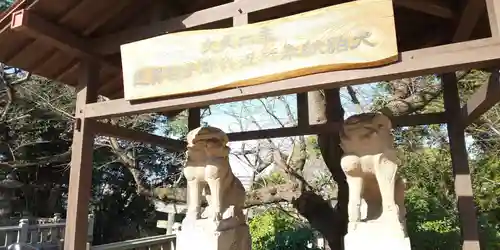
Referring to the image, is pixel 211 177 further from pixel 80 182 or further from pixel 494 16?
pixel 494 16

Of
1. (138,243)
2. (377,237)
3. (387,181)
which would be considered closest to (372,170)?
(387,181)

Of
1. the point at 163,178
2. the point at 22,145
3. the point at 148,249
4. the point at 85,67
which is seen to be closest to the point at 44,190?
the point at 22,145

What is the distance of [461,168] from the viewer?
3.58 meters

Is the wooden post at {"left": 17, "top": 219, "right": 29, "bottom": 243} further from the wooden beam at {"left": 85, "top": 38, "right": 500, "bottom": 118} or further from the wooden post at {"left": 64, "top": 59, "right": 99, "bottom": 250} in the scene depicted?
the wooden beam at {"left": 85, "top": 38, "right": 500, "bottom": 118}

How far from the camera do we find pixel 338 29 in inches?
97.5

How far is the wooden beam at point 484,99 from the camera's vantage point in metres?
2.78

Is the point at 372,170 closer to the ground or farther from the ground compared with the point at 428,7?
closer to the ground

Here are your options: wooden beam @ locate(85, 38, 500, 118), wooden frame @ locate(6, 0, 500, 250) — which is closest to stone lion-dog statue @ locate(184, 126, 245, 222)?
wooden frame @ locate(6, 0, 500, 250)

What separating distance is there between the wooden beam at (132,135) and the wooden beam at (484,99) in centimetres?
304

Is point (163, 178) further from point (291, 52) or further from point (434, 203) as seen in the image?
point (291, 52)

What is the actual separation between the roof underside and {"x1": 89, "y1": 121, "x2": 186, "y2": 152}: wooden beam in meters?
0.70

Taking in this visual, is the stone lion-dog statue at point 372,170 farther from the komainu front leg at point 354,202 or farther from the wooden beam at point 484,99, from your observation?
the wooden beam at point 484,99

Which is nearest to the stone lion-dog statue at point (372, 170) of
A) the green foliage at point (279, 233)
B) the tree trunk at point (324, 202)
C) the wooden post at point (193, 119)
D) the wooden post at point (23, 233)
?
the tree trunk at point (324, 202)

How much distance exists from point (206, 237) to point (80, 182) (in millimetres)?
Answer: 1101
